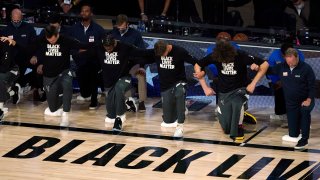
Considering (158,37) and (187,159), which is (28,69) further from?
(187,159)

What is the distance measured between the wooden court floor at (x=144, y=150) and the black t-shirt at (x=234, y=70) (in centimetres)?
78

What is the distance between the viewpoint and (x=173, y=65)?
1298cm

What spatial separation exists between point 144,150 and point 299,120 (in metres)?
2.26

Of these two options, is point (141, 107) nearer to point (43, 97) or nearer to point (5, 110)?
point (43, 97)

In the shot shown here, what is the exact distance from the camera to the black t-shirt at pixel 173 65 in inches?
510

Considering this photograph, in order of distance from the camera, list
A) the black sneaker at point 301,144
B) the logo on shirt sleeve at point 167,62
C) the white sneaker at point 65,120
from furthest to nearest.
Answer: the white sneaker at point 65,120
the logo on shirt sleeve at point 167,62
the black sneaker at point 301,144

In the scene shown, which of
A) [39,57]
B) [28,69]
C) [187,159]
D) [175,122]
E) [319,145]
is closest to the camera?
[187,159]

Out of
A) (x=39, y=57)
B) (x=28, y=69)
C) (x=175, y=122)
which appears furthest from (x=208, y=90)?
(x=28, y=69)

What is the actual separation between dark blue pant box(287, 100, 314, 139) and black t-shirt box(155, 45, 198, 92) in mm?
1627

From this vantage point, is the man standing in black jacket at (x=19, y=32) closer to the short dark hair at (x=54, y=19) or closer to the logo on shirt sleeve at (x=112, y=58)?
the short dark hair at (x=54, y=19)

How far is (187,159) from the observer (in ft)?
38.7

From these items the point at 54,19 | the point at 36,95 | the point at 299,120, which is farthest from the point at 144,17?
the point at 299,120

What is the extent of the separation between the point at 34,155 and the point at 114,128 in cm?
161

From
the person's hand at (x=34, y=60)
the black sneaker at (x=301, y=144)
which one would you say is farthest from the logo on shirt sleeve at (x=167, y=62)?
the person's hand at (x=34, y=60)
